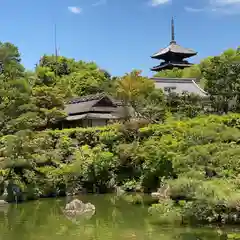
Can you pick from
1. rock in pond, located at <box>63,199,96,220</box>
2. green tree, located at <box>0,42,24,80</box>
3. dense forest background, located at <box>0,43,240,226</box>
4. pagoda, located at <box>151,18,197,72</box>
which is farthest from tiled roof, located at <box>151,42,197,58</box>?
rock in pond, located at <box>63,199,96,220</box>

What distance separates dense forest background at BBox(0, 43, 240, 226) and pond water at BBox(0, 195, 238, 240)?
71cm

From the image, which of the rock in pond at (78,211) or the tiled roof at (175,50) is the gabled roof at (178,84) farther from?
the rock in pond at (78,211)

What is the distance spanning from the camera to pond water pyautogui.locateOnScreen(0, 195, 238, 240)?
11.5 metres

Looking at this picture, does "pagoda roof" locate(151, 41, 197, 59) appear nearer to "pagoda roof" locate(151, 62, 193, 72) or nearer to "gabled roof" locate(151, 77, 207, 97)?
"pagoda roof" locate(151, 62, 193, 72)

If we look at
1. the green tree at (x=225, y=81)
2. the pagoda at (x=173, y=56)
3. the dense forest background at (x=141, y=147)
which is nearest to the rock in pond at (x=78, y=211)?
the dense forest background at (x=141, y=147)

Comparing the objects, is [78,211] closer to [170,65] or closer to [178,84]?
[178,84]

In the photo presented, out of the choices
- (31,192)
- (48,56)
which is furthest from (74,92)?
(31,192)

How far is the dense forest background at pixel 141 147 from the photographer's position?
1222 centimetres

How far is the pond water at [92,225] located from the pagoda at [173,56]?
29.1 metres

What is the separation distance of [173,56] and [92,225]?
34293mm

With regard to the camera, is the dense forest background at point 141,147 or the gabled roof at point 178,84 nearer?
the dense forest background at point 141,147

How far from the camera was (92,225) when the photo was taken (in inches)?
524

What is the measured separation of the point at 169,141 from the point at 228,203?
623 centimetres

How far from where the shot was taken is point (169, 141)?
56.3ft
